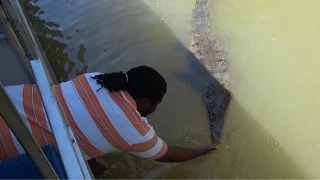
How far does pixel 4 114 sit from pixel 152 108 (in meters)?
1.37

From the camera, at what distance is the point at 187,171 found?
325 cm

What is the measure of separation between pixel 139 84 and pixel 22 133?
1179 mm

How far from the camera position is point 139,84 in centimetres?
239

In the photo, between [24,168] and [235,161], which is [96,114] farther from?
[235,161]

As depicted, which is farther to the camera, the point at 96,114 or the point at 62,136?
the point at 96,114

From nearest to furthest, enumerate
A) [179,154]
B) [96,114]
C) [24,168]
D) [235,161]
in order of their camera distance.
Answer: [24,168] → [96,114] → [179,154] → [235,161]

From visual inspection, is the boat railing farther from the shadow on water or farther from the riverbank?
the riverbank

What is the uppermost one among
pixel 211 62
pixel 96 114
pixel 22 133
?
pixel 22 133

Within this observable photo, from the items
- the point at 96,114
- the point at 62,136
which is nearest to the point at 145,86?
the point at 96,114

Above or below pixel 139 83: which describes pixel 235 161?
below

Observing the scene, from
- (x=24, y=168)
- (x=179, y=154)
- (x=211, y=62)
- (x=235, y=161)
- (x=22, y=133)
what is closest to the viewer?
(x=22, y=133)

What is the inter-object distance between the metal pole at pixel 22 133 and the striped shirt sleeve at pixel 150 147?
3.40 feet

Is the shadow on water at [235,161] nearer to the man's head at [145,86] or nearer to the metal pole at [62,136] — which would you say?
the man's head at [145,86]

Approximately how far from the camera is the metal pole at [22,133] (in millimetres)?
1189
